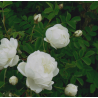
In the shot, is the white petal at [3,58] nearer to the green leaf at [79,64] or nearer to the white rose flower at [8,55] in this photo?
the white rose flower at [8,55]

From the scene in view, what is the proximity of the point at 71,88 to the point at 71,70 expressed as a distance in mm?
168

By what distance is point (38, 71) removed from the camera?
71cm

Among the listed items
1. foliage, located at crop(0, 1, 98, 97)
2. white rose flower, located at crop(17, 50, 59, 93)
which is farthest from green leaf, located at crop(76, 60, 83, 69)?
white rose flower, located at crop(17, 50, 59, 93)

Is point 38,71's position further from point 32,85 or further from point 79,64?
point 79,64

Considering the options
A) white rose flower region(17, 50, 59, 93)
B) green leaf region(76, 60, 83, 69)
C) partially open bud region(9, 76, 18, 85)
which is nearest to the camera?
white rose flower region(17, 50, 59, 93)

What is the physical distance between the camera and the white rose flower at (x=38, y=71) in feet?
2.29

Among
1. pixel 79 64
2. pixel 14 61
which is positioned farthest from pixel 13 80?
pixel 79 64

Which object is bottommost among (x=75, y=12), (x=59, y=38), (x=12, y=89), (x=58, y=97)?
(x=58, y=97)

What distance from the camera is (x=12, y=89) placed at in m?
0.84

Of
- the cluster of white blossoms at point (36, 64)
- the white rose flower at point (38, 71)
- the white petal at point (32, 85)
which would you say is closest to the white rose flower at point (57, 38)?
the cluster of white blossoms at point (36, 64)

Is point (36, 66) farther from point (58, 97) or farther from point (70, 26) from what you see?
point (70, 26)

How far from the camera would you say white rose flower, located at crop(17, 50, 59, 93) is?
698 mm

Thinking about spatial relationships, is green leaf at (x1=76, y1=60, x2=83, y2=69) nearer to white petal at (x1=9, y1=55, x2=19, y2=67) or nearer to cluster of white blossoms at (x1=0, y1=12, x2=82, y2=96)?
cluster of white blossoms at (x1=0, y1=12, x2=82, y2=96)

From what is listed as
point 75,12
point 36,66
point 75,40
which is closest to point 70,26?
point 75,40
